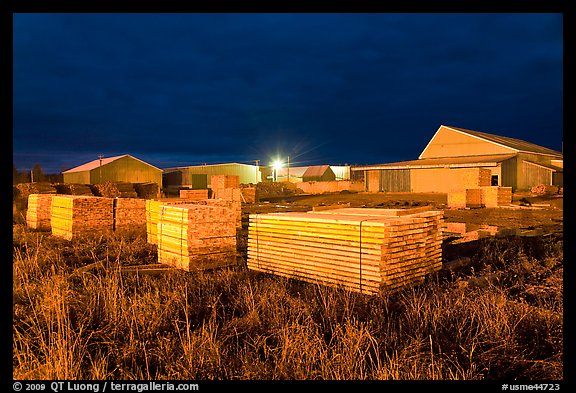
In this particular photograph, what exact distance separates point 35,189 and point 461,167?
33557 mm

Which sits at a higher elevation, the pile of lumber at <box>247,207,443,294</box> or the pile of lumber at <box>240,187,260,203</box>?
the pile of lumber at <box>240,187,260,203</box>

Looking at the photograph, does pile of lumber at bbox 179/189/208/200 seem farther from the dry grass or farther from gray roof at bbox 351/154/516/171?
gray roof at bbox 351/154/516/171

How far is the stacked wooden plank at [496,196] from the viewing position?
23422mm

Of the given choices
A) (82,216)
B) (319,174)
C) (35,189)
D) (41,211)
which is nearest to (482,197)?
(82,216)

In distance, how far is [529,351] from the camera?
4.50 meters

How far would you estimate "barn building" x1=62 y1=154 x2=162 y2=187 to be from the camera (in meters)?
42.4

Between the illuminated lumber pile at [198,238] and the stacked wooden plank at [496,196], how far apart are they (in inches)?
797

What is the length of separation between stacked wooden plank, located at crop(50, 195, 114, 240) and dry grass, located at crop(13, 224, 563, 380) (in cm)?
578

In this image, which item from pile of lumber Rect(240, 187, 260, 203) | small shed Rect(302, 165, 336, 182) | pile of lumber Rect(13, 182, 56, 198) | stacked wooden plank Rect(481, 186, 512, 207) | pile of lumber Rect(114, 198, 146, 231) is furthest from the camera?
small shed Rect(302, 165, 336, 182)

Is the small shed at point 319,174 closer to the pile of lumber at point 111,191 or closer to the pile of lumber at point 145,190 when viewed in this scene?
the pile of lumber at point 145,190

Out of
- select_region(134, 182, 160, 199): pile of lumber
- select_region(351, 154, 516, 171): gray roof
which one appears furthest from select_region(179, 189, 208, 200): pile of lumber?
select_region(351, 154, 516, 171): gray roof

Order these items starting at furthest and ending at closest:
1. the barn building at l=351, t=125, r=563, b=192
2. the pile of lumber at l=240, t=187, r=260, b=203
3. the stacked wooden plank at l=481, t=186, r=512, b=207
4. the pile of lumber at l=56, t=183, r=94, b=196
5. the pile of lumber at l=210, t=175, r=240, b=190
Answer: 1. the barn building at l=351, t=125, r=563, b=192
2. the pile of lumber at l=240, t=187, r=260, b=203
3. the pile of lumber at l=56, t=183, r=94, b=196
4. the pile of lumber at l=210, t=175, r=240, b=190
5. the stacked wooden plank at l=481, t=186, r=512, b=207

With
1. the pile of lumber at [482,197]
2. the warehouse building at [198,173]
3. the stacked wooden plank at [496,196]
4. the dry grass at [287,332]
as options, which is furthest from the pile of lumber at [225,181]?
the warehouse building at [198,173]

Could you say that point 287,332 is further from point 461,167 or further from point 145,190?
point 461,167
